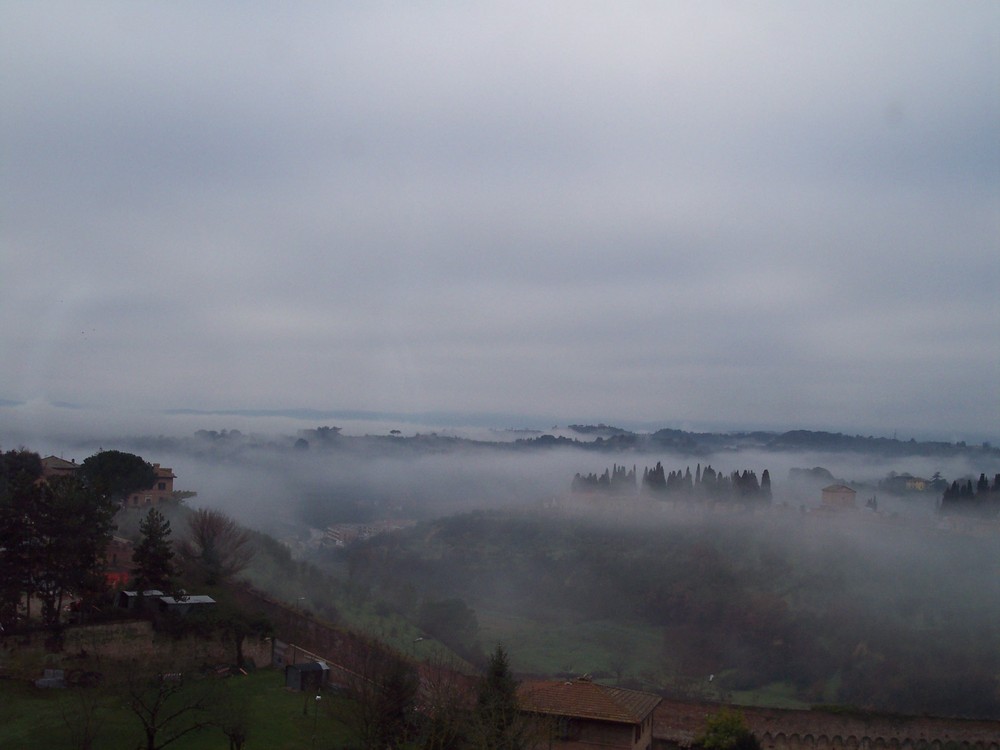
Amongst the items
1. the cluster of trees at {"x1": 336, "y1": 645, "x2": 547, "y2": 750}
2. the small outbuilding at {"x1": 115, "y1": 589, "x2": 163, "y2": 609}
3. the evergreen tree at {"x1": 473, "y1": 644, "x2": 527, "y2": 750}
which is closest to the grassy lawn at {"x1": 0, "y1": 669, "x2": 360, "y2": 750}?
the cluster of trees at {"x1": 336, "y1": 645, "x2": 547, "y2": 750}

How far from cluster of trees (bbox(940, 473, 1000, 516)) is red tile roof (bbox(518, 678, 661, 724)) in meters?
59.1

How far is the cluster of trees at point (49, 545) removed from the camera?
72.9 feet

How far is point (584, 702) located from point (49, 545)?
46.2 ft

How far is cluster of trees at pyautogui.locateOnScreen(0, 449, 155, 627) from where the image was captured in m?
22.2

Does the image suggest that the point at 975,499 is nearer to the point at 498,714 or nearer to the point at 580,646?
the point at 580,646

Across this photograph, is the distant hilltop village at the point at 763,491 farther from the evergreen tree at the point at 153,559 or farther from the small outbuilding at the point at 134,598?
the small outbuilding at the point at 134,598

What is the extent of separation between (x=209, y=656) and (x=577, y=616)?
41.2 m

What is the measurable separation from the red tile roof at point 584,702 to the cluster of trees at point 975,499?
59062 millimetres

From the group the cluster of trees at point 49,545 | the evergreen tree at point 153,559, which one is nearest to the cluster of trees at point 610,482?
the evergreen tree at point 153,559

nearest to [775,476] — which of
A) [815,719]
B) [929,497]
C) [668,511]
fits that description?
[929,497]

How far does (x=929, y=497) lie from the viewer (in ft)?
346

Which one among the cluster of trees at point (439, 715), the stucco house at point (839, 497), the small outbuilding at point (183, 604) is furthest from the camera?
the stucco house at point (839, 497)

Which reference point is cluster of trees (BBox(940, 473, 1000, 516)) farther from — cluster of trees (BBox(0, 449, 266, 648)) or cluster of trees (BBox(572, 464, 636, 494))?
cluster of trees (BBox(0, 449, 266, 648))

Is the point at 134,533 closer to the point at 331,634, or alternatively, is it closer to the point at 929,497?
the point at 331,634
